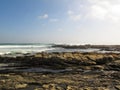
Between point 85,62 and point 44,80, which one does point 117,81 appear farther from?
point 85,62

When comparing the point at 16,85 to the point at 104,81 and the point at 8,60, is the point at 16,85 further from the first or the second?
the point at 8,60

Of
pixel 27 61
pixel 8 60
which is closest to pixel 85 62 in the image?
pixel 27 61

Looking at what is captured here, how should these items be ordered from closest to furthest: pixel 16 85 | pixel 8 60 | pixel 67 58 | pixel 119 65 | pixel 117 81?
pixel 16 85 < pixel 117 81 < pixel 119 65 < pixel 67 58 < pixel 8 60

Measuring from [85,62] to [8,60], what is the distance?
9.45 metres

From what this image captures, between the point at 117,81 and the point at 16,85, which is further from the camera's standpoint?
the point at 117,81

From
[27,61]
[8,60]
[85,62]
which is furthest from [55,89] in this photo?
[8,60]

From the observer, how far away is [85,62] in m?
24.7

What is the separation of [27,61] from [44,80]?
1241 centimetres

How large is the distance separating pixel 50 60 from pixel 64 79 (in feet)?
35.2

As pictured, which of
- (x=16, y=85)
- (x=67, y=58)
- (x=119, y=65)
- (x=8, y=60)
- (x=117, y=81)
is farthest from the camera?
(x=8, y=60)

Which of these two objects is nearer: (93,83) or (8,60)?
(93,83)

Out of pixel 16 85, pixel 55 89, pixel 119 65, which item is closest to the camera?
pixel 55 89

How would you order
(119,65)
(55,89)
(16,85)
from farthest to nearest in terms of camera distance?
(119,65)
(16,85)
(55,89)

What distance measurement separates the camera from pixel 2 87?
41.3ft
